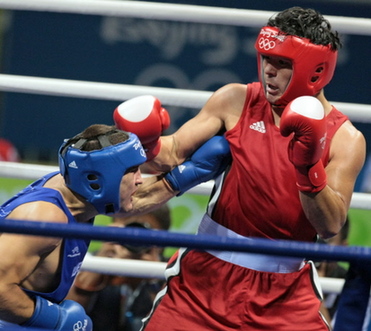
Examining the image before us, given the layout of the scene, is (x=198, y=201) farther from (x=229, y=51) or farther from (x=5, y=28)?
(x=5, y=28)

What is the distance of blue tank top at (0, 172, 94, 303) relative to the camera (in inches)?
80.7

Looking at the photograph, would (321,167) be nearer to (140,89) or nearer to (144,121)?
(144,121)

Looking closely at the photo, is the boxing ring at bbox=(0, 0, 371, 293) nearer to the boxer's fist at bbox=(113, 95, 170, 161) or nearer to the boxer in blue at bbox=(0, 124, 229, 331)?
the boxer's fist at bbox=(113, 95, 170, 161)

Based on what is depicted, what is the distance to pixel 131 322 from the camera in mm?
2936

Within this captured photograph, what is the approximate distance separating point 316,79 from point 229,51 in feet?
10.0

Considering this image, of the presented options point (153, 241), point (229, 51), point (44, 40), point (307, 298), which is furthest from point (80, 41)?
point (153, 241)

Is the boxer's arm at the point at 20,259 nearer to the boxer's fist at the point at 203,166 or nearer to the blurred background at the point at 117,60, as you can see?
the boxer's fist at the point at 203,166

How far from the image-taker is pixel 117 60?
207 inches

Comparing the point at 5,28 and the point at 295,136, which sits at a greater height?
the point at 295,136

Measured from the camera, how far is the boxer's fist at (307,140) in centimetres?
192

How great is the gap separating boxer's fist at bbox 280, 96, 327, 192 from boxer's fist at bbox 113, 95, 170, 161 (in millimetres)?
454

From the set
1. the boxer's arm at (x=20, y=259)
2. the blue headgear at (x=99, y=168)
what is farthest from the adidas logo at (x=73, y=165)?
the boxer's arm at (x=20, y=259)

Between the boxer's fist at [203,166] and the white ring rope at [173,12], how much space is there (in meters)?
0.54

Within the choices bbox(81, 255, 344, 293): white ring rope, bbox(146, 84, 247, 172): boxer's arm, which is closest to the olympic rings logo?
bbox(146, 84, 247, 172): boxer's arm
